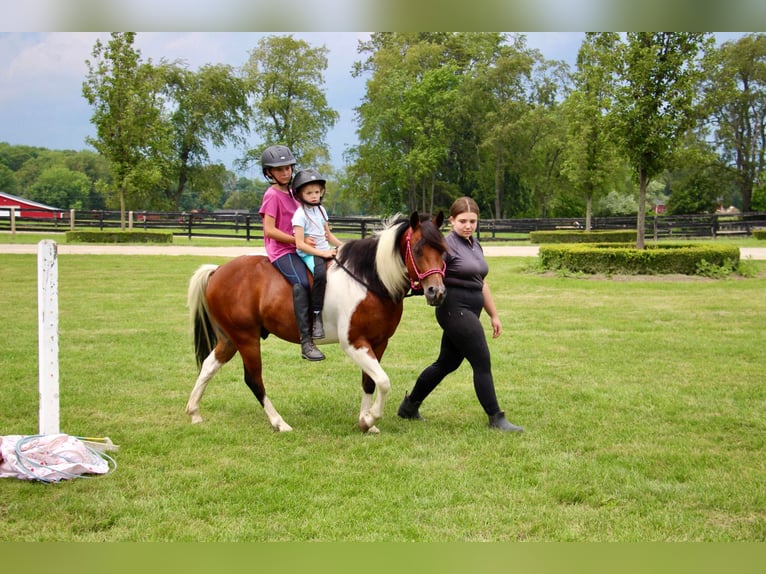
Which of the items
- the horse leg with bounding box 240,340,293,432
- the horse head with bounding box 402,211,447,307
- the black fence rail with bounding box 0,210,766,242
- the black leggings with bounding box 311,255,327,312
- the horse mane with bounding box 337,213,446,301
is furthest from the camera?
the black fence rail with bounding box 0,210,766,242

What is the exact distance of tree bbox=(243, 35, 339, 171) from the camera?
182 ft

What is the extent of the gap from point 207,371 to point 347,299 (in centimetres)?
154

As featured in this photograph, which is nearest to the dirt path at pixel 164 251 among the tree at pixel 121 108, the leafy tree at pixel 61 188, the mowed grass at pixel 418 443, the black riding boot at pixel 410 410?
the tree at pixel 121 108

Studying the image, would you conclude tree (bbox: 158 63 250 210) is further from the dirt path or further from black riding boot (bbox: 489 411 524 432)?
black riding boot (bbox: 489 411 524 432)

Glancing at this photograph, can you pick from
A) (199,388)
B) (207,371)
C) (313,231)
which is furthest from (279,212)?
(199,388)

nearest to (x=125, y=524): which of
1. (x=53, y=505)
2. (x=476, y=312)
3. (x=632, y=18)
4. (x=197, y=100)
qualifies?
(x=53, y=505)

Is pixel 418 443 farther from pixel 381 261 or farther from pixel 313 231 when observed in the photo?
pixel 313 231

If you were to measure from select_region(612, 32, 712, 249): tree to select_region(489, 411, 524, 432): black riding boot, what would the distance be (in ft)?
46.7

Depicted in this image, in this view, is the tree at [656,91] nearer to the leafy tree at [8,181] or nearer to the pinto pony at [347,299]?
the pinto pony at [347,299]

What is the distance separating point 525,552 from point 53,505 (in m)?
2.93

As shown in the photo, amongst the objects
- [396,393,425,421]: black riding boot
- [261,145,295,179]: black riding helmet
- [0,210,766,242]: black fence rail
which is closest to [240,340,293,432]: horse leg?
[396,393,425,421]: black riding boot

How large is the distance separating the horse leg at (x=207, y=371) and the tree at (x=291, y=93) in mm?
49988

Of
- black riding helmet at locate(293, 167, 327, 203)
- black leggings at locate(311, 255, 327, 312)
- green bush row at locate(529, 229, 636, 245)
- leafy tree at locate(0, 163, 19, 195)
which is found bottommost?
black leggings at locate(311, 255, 327, 312)

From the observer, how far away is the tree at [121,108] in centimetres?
3197
